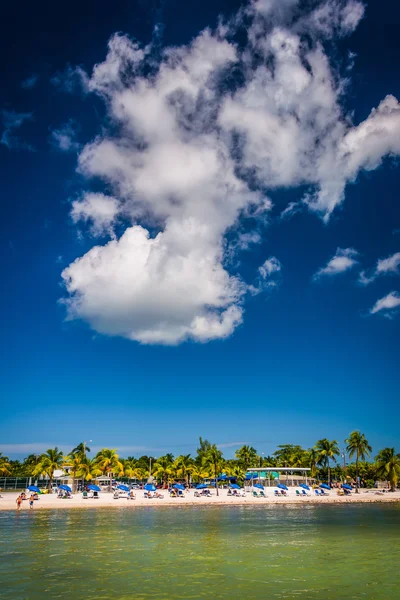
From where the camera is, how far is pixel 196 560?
25.2 m

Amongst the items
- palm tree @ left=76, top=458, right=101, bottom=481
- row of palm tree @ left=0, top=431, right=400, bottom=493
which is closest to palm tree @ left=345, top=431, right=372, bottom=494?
row of palm tree @ left=0, top=431, right=400, bottom=493

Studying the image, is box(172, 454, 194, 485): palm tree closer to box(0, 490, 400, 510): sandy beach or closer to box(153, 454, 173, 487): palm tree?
box(153, 454, 173, 487): palm tree

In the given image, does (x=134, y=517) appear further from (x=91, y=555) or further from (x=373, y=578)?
(x=373, y=578)

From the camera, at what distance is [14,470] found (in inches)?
4638

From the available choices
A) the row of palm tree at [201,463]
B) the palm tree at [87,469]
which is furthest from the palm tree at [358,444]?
the palm tree at [87,469]

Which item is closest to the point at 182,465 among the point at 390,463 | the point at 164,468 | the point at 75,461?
the point at 164,468

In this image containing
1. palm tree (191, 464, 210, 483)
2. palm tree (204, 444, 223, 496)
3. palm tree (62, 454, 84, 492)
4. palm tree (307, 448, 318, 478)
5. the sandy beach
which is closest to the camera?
the sandy beach

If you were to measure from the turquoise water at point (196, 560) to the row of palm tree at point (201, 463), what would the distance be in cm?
3883

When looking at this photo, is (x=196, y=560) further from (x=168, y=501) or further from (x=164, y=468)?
(x=164, y=468)

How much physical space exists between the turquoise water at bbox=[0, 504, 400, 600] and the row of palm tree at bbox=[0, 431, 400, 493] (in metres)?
38.8

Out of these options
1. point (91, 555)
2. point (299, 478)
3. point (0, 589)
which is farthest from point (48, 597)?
point (299, 478)

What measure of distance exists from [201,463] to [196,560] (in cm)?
9140

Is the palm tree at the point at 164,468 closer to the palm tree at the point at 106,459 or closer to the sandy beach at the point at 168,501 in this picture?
the palm tree at the point at 106,459

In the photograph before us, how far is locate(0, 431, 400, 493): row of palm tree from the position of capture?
8212cm
